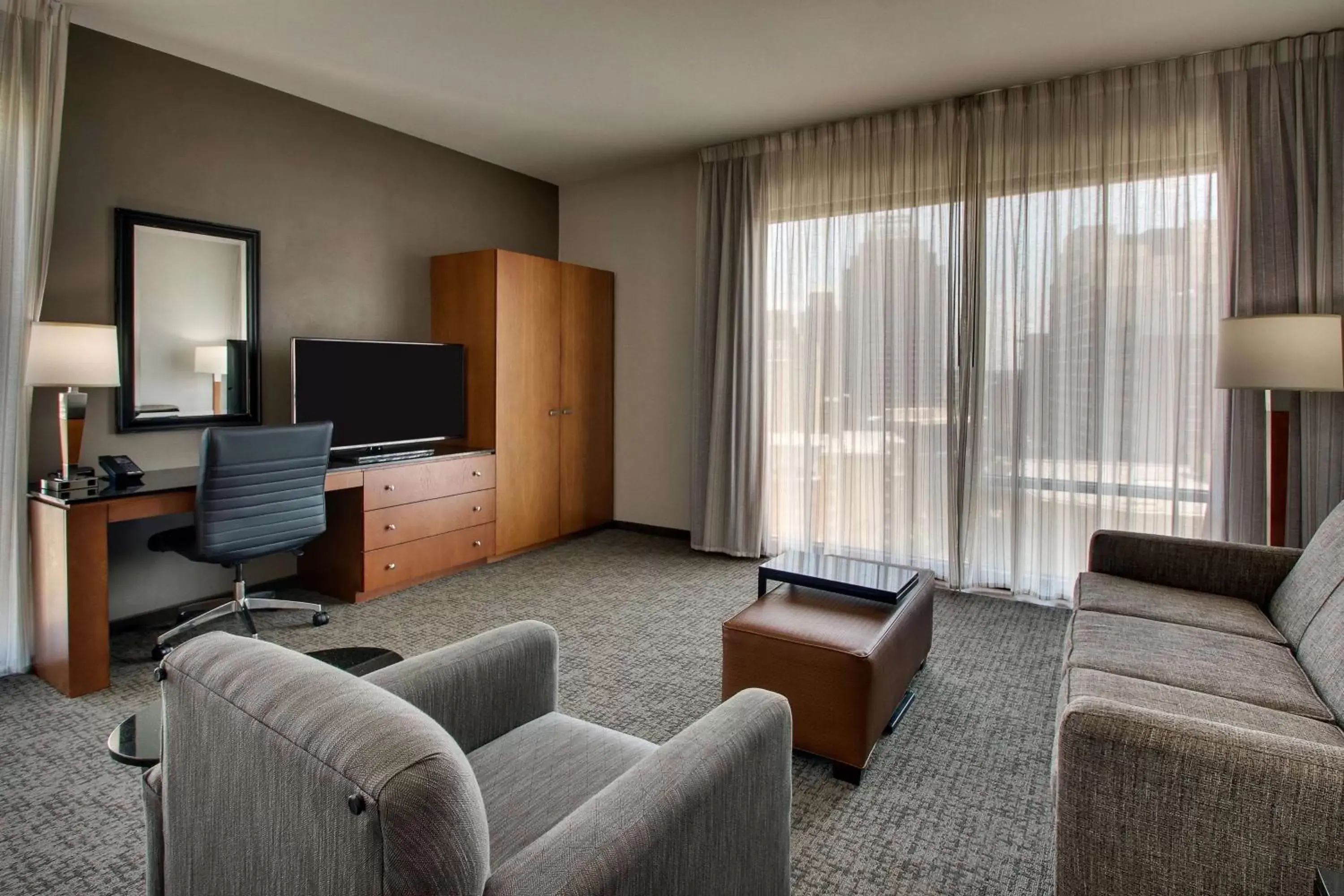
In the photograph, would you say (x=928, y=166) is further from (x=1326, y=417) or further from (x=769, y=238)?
(x=1326, y=417)

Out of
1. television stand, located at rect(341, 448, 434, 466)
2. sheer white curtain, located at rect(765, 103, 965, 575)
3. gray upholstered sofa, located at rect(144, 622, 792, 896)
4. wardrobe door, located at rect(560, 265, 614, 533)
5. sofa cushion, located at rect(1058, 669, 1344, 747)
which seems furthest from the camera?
wardrobe door, located at rect(560, 265, 614, 533)

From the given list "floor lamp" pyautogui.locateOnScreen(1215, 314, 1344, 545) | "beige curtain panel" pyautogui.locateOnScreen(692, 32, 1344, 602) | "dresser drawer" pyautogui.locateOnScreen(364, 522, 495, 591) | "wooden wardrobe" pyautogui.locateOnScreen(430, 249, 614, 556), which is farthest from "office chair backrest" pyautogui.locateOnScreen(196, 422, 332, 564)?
"floor lamp" pyautogui.locateOnScreen(1215, 314, 1344, 545)

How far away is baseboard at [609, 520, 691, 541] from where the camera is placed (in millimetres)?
5211

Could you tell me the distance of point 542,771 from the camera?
1387 mm

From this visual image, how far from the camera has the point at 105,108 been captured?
3162mm

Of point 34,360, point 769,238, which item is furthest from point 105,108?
point 769,238

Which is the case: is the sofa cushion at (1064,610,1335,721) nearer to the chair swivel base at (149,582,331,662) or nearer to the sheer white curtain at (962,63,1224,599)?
the sheer white curtain at (962,63,1224,599)

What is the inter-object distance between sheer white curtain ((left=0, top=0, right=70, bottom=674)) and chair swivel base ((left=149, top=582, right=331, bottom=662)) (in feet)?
1.57

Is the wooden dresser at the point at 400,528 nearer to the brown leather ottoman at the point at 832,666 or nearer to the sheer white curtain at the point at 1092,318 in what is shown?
the brown leather ottoman at the point at 832,666

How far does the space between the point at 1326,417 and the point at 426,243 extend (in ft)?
15.5

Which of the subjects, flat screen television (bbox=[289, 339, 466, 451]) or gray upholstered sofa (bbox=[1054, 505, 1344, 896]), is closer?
gray upholstered sofa (bbox=[1054, 505, 1344, 896])

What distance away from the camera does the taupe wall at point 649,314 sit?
5.08m

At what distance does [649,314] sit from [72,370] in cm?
334

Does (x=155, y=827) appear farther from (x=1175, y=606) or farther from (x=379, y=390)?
(x=379, y=390)
